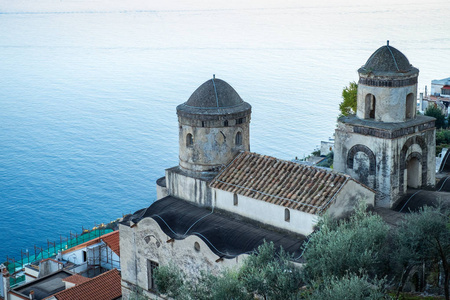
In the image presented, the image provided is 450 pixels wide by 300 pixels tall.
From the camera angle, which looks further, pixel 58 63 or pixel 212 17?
pixel 212 17

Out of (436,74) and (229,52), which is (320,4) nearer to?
(229,52)

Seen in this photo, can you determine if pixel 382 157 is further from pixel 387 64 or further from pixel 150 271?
pixel 150 271

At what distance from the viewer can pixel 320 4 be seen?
577 ft

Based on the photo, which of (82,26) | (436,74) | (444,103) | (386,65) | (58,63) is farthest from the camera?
(82,26)

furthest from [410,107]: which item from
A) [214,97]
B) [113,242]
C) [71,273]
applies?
[71,273]

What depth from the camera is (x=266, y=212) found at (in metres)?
22.2

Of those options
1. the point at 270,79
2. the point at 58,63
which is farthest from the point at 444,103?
the point at 58,63

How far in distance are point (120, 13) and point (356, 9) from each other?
62478 mm

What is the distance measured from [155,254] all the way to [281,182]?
5840 millimetres

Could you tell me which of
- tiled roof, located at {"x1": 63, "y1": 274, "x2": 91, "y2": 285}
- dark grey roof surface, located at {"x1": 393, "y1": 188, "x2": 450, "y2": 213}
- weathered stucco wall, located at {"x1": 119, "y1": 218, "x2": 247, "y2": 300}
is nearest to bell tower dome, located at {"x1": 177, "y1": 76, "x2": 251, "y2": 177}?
weathered stucco wall, located at {"x1": 119, "y1": 218, "x2": 247, "y2": 300}

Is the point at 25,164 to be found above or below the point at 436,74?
below

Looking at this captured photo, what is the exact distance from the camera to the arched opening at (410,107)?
24750 mm

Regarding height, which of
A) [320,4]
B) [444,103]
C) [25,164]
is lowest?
[25,164]

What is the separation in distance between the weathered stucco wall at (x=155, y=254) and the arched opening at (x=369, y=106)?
344 inches
